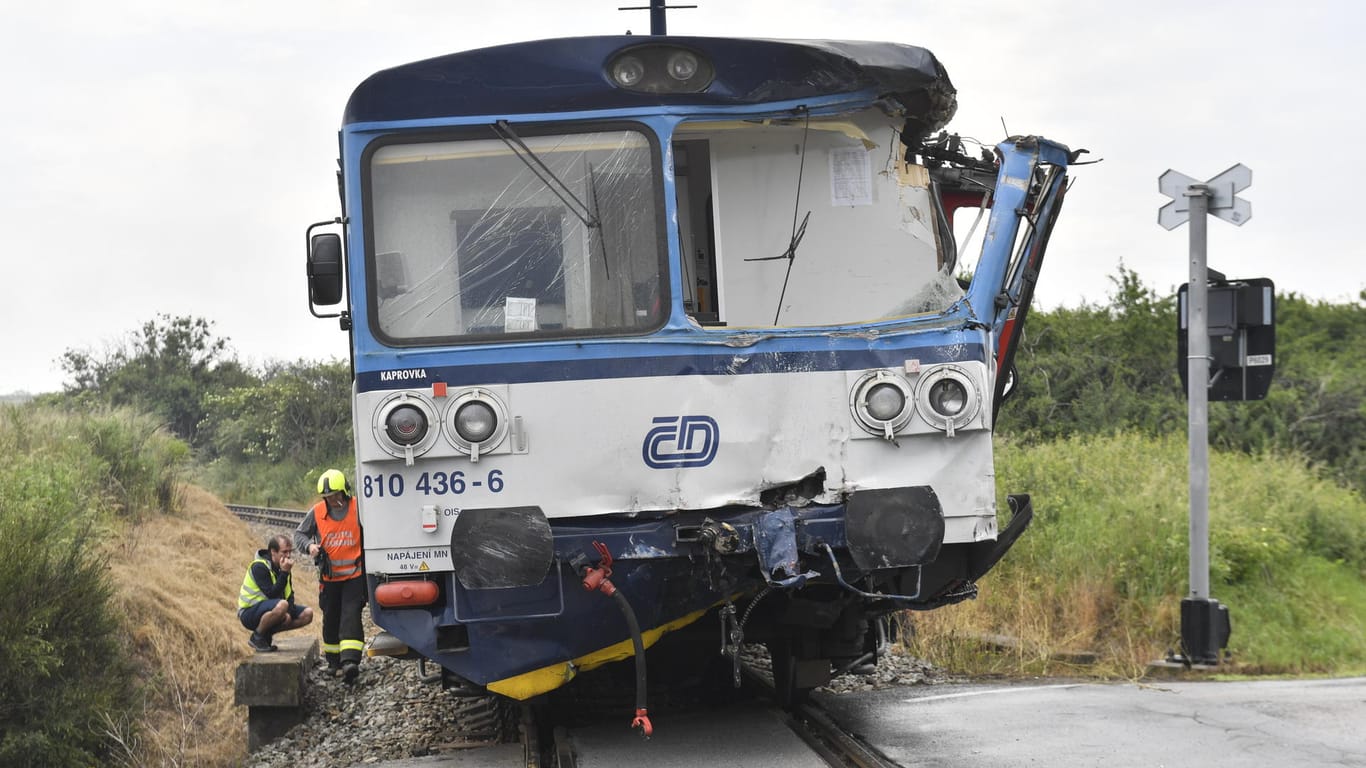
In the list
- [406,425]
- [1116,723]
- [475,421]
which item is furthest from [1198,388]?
[406,425]

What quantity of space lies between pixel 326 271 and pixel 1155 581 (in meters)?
6.87

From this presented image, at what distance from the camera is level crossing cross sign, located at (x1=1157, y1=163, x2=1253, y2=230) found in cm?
941

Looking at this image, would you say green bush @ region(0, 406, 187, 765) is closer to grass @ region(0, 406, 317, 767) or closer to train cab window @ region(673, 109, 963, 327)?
grass @ region(0, 406, 317, 767)

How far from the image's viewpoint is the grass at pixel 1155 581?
956cm

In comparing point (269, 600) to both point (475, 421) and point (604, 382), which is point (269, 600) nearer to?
point (475, 421)

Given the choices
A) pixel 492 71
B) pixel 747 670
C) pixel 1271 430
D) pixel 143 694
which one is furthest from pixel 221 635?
pixel 1271 430

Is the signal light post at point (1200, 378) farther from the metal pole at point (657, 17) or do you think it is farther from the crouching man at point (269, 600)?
the crouching man at point (269, 600)

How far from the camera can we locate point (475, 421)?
19.8 ft

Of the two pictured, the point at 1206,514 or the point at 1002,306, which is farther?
the point at 1206,514

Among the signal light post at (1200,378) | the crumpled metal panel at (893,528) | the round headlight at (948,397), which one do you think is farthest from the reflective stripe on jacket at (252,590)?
the signal light post at (1200,378)

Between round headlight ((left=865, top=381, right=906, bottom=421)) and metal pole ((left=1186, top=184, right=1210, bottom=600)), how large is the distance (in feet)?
13.5

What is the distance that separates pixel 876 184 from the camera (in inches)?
262

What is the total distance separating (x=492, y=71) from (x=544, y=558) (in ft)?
7.16

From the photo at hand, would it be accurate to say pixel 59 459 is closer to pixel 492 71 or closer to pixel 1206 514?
pixel 492 71
